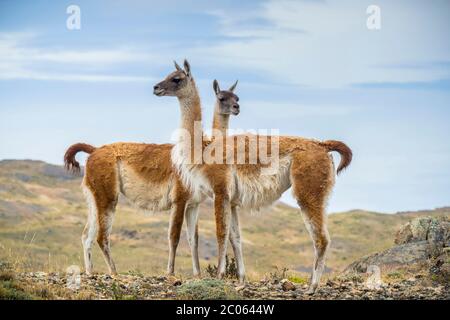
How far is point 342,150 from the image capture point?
1304 cm

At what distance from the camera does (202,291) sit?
11852 mm

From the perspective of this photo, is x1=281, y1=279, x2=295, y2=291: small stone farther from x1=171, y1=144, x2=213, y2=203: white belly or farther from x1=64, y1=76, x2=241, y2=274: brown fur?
x1=64, y1=76, x2=241, y2=274: brown fur

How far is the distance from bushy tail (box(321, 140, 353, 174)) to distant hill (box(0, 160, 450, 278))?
2356cm

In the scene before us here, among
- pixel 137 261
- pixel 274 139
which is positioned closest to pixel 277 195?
pixel 274 139

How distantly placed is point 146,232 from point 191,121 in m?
37.0

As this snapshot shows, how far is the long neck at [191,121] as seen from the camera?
14125 millimetres

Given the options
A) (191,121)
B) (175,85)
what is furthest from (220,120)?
(175,85)

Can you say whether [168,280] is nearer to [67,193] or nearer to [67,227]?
[67,227]

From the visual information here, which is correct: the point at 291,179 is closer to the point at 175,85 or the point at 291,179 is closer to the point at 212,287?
the point at 212,287

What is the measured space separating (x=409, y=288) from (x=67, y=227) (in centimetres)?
3968

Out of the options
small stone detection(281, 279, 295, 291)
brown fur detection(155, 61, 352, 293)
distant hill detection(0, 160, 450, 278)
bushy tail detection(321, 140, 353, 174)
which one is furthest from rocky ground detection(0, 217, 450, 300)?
distant hill detection(0, 160, 450, 278)

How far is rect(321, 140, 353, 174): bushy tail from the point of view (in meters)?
13.0

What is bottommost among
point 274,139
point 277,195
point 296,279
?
point 296,279
